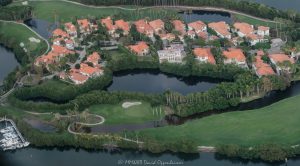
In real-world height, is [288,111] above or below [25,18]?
below

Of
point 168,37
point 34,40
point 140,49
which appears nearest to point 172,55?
point 140,49

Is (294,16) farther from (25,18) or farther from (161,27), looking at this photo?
(25,18)

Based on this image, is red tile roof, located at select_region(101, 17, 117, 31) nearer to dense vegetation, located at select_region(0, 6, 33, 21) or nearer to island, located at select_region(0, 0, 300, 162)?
island, located at select_region(0, 0, 300, 162)

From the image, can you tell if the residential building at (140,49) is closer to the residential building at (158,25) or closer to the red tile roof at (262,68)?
the residential building at (158,25)

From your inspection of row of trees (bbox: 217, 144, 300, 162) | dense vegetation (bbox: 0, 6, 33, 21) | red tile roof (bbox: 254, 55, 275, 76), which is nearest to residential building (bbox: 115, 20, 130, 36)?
dense vegetation (bbox: 0, 6, 33, 21)

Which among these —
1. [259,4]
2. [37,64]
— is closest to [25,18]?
[37,64]

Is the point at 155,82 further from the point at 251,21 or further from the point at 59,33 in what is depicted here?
the point at 251,21
